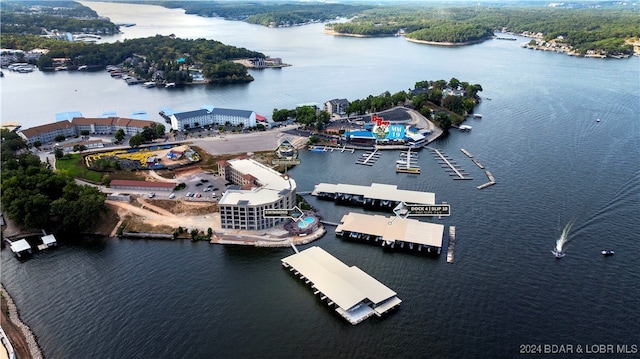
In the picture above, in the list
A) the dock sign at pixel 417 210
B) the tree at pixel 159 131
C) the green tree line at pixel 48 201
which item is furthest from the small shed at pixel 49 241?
the dock sign at pixel 417 210

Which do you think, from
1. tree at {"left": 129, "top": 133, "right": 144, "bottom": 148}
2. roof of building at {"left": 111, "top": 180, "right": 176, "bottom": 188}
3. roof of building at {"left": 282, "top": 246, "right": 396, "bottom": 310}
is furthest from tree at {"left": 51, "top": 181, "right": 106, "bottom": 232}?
tree at {"left": 129, "top": 133, "right": 144, "bottom": 148}

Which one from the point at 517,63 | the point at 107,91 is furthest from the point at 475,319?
the point at 517,63

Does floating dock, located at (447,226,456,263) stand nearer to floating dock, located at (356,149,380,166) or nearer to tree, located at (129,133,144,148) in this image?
floating dock, located at (356,149,380,166)

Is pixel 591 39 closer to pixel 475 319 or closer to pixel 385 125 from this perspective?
pixel 385 125

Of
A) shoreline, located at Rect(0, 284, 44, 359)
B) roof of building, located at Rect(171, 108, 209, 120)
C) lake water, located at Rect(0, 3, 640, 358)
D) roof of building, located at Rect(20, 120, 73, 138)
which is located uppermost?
roof of building, located at Rect(171, 108, 209, 120)

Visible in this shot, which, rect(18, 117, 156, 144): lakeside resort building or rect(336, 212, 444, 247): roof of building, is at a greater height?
rect(18, 117, 156, 144): lakeside resort building
